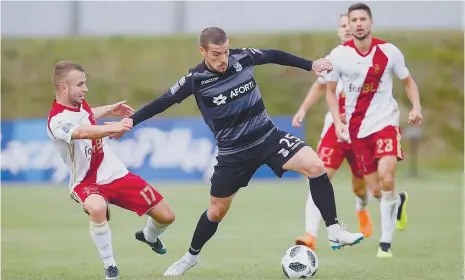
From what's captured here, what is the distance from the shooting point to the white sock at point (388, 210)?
1022cm

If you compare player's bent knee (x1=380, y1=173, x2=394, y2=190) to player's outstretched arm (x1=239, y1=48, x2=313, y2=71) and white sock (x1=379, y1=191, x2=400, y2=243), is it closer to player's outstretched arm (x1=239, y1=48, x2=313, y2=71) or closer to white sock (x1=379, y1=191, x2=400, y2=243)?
white sock (x1=379, y1=191, x2=400, y2=243)

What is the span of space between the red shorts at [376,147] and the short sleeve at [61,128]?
3.53 metres

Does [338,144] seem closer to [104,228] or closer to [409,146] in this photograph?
[104,228]

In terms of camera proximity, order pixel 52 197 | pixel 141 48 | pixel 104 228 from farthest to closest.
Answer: pixel 141 48
pixel 52 197
pixel 104 228

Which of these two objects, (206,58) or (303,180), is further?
(303,180)

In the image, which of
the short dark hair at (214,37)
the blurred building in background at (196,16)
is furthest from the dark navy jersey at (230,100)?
the blurred building in background at (196,16)

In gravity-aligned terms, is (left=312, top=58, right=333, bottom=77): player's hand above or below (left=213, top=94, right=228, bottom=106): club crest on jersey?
above

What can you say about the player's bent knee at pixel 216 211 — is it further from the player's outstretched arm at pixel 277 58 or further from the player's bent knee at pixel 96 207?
the player's outstretched arm at pixel 277 58

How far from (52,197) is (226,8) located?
8.75 meters

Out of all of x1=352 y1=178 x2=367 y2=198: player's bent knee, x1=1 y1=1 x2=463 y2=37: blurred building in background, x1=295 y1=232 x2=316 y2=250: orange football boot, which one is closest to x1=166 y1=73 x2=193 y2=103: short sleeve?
x1=295 y1=232 x2=316 y2=250: orange football boot

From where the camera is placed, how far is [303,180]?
21.0 meters

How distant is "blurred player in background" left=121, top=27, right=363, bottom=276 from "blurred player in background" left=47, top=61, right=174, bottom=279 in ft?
1.61

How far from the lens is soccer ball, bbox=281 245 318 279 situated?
811 cm

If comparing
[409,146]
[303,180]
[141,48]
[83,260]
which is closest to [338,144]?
[83,260]
